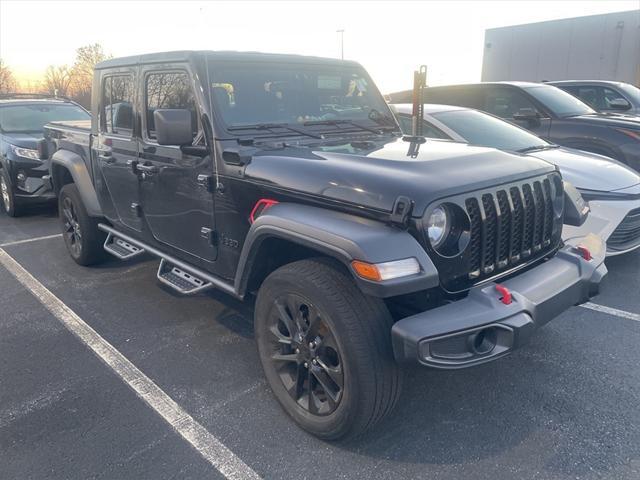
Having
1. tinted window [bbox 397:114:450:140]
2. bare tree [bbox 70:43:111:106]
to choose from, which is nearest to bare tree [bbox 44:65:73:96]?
bare tree [bbox 70:43:111:106]

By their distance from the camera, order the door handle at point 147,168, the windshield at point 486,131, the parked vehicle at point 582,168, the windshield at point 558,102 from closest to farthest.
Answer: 1. the door handle at point 147,168
2. the parked vehicle at point 582,168
3. the windshield at point 486,131
4. the windshield at point 558,102

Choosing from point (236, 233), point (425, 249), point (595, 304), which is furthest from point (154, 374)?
point (595, 304)

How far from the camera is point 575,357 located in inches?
138

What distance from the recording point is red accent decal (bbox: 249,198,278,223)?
2.90m

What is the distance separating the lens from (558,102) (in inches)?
285

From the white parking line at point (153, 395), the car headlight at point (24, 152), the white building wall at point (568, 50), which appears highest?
the white building wall at point (568, 50)

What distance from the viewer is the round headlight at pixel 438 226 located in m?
2.42

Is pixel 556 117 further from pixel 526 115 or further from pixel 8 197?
pixel 8 197

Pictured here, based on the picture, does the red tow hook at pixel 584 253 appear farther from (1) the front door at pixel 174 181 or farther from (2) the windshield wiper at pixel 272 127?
(1) the front door at pixel 174 181

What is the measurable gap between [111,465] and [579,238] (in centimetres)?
294

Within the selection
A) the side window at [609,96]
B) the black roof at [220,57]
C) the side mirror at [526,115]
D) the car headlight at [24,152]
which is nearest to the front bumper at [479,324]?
the black roof at [220,57]

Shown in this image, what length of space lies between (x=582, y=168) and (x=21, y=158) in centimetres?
712

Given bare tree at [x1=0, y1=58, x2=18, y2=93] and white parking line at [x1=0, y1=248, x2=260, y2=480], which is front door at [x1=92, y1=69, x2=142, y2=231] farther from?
bare tree at [x1=0, y1=58, x2=18, y2=93]

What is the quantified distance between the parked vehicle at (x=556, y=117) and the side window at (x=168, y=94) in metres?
4.79
